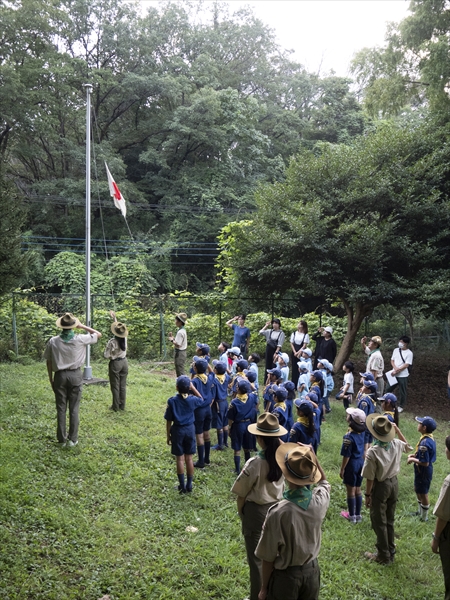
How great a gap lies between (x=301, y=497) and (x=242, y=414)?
135 inches

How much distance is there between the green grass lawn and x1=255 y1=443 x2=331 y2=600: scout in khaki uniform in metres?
1.48

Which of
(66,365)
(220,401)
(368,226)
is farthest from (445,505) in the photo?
(368,226)

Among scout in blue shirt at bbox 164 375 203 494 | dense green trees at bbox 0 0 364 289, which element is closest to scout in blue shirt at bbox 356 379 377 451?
scout in blue shirt at bbox 164 375 203 494

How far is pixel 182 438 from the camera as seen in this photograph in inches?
253

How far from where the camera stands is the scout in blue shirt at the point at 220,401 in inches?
317

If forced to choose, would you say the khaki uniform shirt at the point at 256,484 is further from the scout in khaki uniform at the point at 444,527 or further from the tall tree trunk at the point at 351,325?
the tall tree trunk at the point at 351,325

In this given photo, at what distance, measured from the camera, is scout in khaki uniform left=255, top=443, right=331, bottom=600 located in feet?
11.2

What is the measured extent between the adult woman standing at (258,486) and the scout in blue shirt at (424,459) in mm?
2431

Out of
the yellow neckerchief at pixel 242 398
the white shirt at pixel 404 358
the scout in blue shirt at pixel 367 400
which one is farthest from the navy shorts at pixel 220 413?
the white shirt at pixel 404 358

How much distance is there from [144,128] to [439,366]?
22.6m

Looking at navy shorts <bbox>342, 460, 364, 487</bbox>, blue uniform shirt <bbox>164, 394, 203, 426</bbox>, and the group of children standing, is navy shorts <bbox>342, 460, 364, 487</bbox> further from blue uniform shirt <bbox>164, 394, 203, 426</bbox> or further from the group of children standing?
blue uniform shirt <bbox>164, 394, 203, 426</bbox>

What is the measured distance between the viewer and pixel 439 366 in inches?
698

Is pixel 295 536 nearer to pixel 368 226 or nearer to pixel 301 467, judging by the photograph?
pixel 301 467

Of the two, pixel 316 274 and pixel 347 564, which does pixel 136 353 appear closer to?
pixel 316 274
